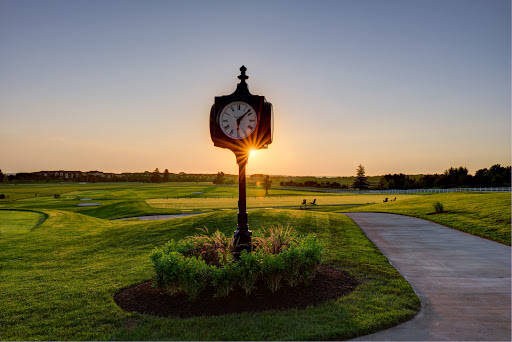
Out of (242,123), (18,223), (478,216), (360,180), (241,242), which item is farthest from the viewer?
(360,180)

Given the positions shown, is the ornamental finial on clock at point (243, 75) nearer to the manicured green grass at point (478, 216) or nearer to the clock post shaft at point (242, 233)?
the clock post shaft at point (242, 233)

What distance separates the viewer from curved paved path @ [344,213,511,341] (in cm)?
537

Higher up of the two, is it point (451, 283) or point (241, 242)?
point (241, 242)

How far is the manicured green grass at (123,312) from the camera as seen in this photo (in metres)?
5.26

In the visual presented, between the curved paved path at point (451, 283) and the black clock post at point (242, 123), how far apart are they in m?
4.11

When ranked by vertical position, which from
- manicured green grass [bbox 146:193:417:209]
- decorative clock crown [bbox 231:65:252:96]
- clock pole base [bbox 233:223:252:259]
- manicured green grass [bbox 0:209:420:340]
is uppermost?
decorative clock crown [bbox 231:65:252:96]

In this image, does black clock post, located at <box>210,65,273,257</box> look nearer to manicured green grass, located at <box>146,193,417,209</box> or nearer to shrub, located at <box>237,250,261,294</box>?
shrub, located at <box>237,250,261,294</box>

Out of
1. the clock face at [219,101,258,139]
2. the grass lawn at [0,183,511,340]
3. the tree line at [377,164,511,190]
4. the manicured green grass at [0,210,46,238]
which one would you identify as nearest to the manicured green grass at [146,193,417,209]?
the manicured green grass at [0,210,46,238]

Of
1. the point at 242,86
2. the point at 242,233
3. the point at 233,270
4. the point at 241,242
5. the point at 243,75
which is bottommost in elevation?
the point at 233,270

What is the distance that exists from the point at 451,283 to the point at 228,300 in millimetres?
5686

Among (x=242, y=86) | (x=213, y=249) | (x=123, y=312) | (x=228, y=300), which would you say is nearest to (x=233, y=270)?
(x=228, y=300)

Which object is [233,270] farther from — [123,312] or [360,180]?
[360,180]

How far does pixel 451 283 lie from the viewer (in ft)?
26.4

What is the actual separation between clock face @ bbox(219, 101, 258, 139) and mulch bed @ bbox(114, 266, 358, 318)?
3.61 meters
